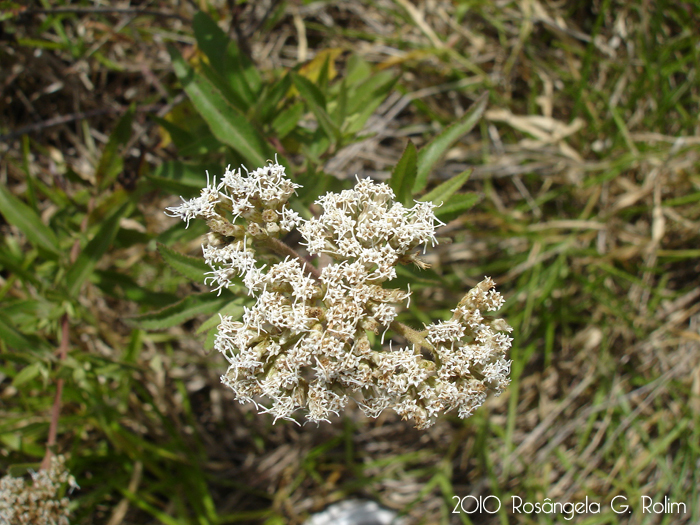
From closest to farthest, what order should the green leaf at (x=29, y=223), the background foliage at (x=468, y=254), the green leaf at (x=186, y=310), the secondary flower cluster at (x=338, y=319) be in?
the secondary flower cluster at (x=338, y=319) < the green leaf at (x=186, y=310) < the green leaf at (x=29, y=223) < the background foliage at (x=468, y=254)

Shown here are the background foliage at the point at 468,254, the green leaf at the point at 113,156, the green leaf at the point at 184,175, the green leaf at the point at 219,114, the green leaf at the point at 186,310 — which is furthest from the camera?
the background foliage at the point at 468,254

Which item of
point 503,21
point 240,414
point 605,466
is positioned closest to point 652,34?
point 503,21

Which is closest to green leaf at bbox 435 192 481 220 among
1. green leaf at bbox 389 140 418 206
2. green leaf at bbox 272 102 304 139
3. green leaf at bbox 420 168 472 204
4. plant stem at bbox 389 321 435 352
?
green leaf at bbox 420 168 472 204

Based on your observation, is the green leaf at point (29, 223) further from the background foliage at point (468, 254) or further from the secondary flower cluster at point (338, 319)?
the secondary flower cluster at point (338, 319)

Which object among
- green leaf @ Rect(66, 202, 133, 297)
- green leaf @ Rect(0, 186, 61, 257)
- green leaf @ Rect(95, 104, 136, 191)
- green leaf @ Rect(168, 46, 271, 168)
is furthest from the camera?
green leaf @ Rect(95, 104, 136, 191)

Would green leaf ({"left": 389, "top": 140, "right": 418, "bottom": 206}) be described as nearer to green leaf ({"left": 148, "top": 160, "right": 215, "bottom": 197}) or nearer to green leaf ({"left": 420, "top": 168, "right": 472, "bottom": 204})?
green leaf ({"left": 420, "top": 168, "right": 472, "bottom": 204})

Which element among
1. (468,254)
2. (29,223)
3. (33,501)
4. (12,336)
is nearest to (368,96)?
(468,254)

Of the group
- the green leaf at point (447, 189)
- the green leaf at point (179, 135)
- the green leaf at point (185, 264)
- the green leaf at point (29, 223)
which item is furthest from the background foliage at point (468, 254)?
the green leaf at point (185, 264)

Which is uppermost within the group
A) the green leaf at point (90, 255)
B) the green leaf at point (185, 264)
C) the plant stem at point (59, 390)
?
the green leaf at point (90, 255)
